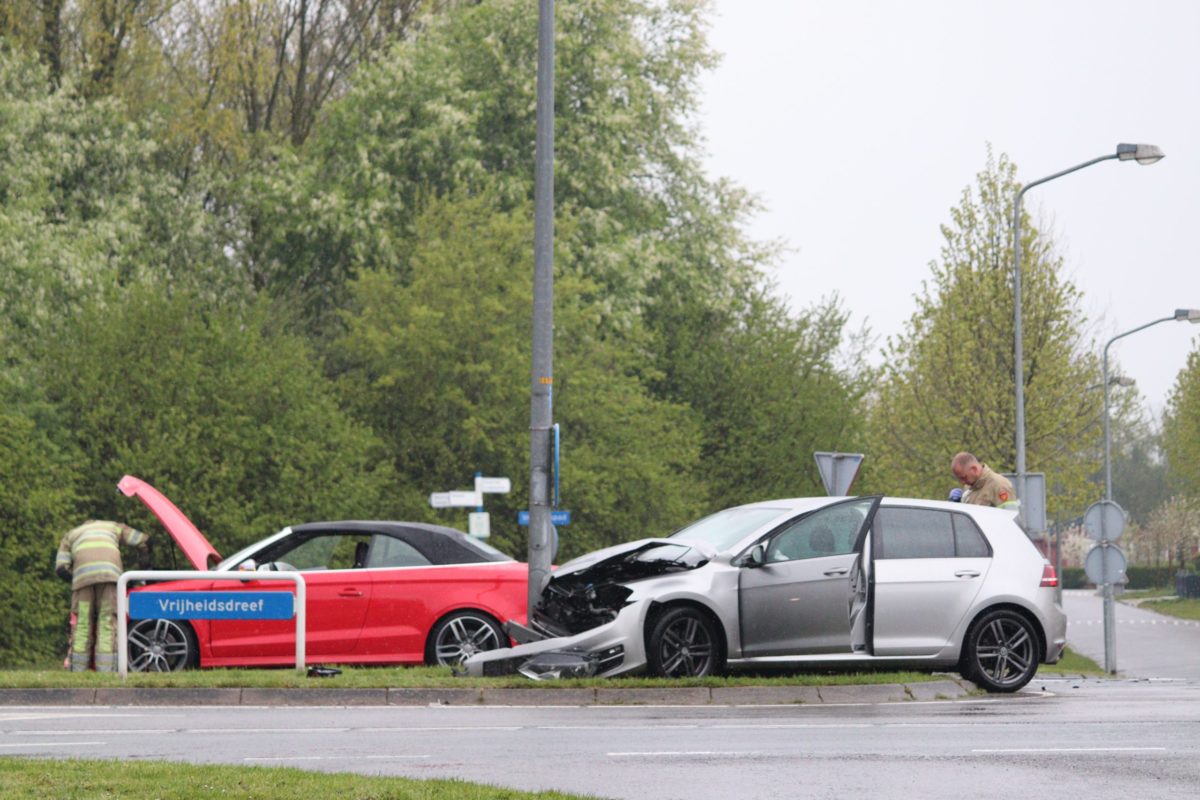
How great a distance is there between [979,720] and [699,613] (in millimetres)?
2973

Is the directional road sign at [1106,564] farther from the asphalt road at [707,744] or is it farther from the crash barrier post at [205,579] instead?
the crash barrier post at [205,579]

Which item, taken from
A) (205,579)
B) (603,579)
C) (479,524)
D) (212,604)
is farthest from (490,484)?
(603,579)

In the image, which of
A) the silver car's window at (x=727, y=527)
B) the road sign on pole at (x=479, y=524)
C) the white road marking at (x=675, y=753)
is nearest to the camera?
the white road marking at (x=675, y=753)

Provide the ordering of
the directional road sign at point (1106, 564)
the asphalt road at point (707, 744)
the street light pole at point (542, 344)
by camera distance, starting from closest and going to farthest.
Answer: the asphalt road at point (707, 744), the street light pole at point (542, 344), the directional road sign at point (1106, 564)

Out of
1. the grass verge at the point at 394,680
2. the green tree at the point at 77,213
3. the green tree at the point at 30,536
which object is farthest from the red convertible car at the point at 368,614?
the green tree at the point at 77,213

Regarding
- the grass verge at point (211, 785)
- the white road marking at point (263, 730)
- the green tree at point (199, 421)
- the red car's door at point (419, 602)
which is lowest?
the white road marking at point (263, 730)

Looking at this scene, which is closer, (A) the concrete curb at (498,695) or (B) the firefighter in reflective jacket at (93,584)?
(A) the concrete curb at (498,695)

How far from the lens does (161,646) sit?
17.1 meters

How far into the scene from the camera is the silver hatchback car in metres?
14.9

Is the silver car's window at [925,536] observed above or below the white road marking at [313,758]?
above

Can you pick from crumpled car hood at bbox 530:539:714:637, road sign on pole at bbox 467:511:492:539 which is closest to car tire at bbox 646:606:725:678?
crumpled car hood at bbox 530:539:714:637

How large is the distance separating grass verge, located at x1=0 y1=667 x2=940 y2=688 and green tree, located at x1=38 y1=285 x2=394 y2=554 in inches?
566

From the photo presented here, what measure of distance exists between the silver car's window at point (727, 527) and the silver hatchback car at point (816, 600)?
0.04m

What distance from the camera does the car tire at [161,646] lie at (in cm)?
1702
